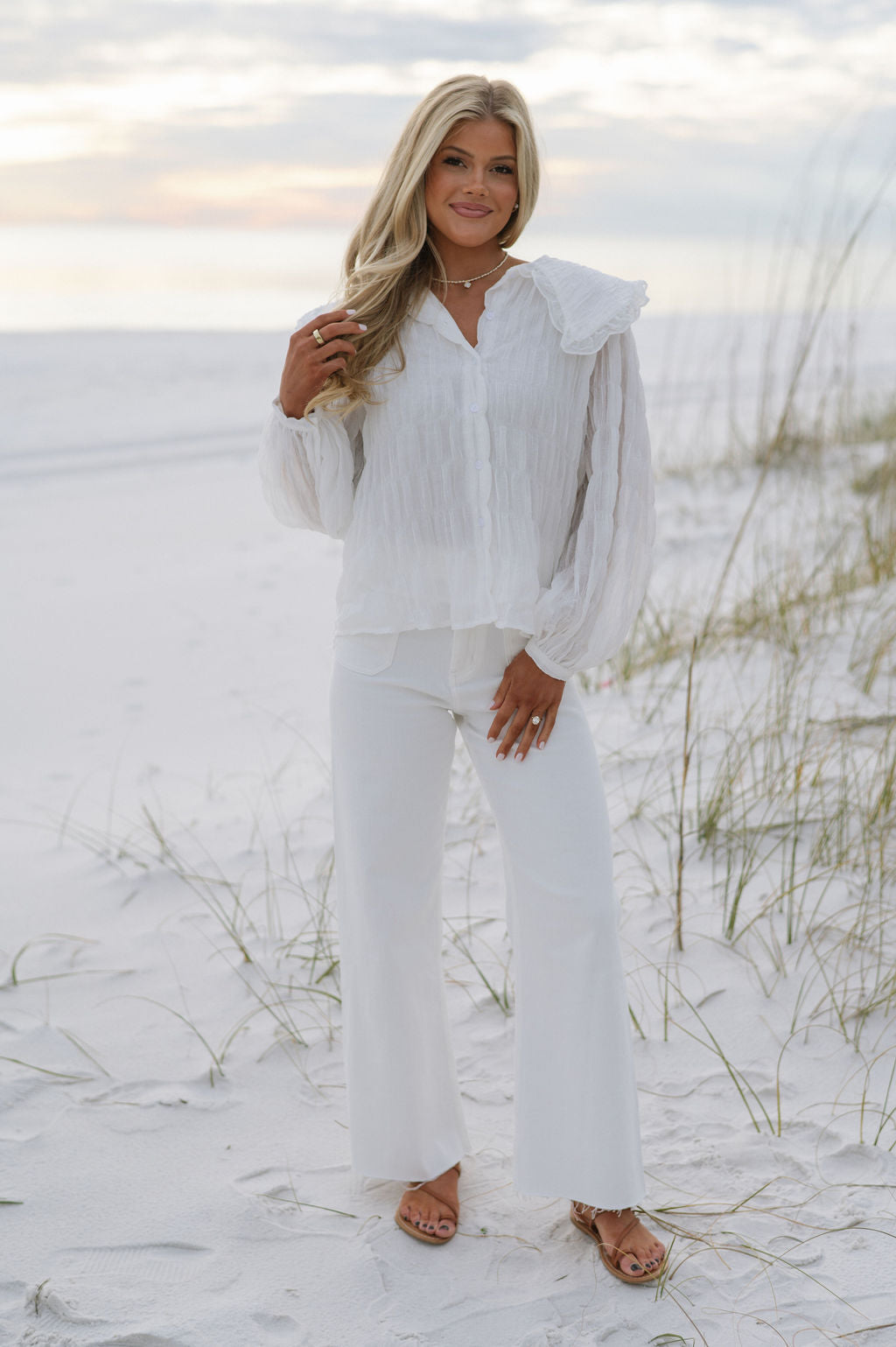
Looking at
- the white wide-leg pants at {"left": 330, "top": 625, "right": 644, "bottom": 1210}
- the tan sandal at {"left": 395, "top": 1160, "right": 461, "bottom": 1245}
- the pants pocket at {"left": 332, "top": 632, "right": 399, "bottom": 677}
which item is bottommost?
the tan sandal at {"left": 395, "top": 1160, "right": 461, "bottom": 1245}

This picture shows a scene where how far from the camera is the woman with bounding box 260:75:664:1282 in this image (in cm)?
187

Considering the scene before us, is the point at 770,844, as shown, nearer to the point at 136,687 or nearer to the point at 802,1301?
the point at 802,1301

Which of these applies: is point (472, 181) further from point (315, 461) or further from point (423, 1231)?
point (423, 1231)

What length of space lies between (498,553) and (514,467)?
14 centimetres

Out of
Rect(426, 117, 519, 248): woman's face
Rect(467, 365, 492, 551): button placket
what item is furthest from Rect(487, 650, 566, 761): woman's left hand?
Rect(426, 117, 519, 248): woman's face

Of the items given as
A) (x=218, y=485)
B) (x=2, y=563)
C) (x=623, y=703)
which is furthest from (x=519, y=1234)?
(x=218, y=485)

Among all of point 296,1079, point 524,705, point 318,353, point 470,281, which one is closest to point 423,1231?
point 296,1079

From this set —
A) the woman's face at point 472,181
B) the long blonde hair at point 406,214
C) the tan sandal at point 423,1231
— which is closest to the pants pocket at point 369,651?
the long blonde hair at point 406,214

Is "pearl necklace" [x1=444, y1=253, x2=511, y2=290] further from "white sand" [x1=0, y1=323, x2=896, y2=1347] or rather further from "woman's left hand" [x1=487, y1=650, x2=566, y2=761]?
"white sand" [x1=0, y1=323, x2=896, y2=1347]

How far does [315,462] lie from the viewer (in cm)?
198

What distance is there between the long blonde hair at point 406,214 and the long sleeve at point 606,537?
12.9 inches

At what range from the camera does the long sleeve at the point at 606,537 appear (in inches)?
74.1

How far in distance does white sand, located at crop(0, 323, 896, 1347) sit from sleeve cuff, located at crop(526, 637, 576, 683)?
3.22 feet

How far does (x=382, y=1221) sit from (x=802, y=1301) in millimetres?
722
